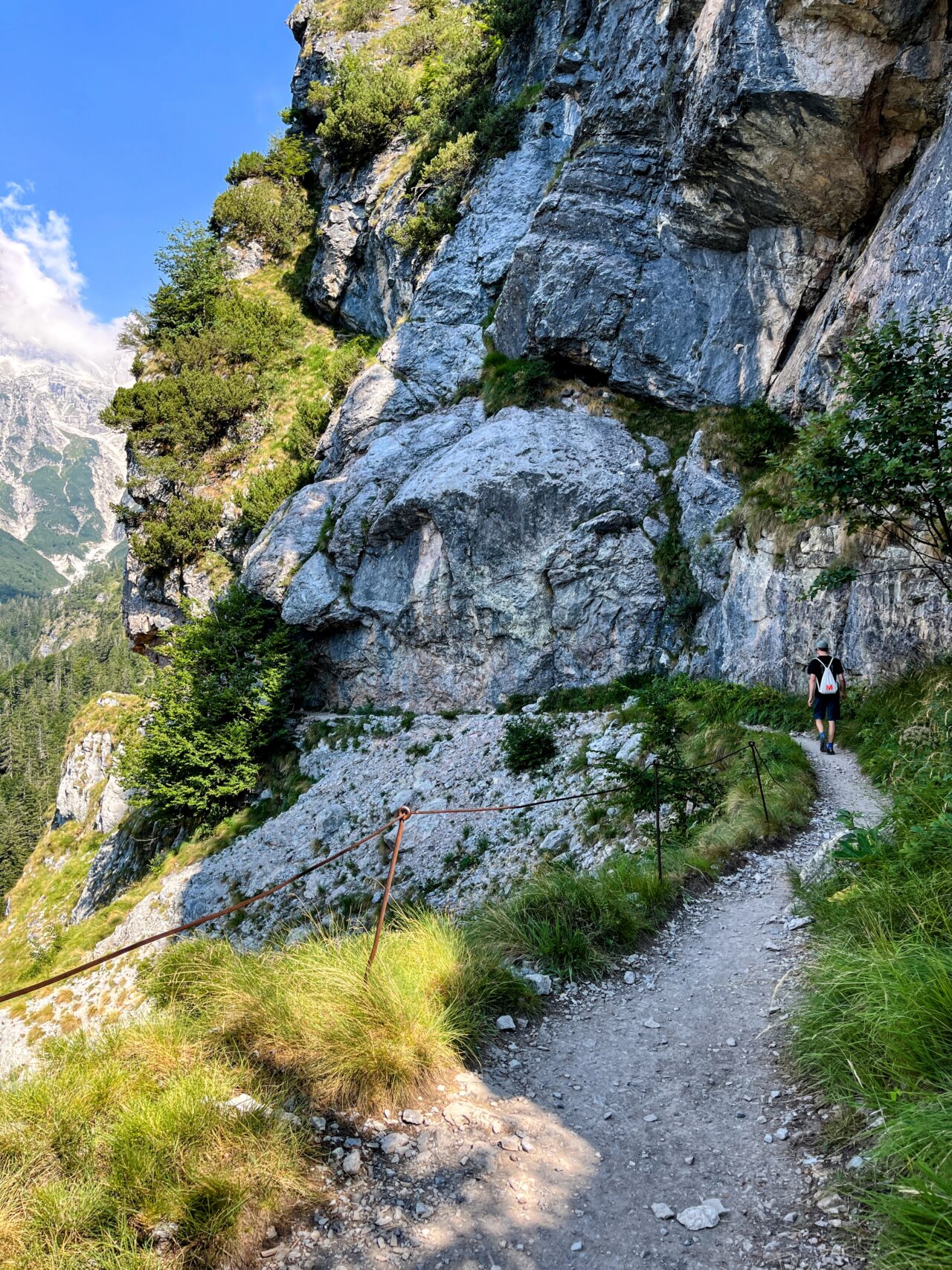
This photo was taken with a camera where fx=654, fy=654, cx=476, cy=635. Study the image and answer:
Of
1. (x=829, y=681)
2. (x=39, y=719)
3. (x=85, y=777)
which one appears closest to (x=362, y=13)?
(x=85, y=777)

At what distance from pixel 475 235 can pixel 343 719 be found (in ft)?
A: 66.9

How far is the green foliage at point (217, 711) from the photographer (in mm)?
22734

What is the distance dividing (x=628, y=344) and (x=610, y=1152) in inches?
870

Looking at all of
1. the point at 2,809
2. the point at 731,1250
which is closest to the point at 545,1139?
the point at 731,1250

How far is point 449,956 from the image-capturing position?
195 inches

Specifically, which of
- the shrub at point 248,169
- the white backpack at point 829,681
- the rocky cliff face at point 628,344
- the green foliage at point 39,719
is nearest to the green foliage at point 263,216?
the shrub at point 248,169

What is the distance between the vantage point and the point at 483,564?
20953 mm

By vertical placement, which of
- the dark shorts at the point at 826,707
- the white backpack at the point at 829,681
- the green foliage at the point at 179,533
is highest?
the green foliage at the point at 179,533

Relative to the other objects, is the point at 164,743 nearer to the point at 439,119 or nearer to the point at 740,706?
the point at 740,706

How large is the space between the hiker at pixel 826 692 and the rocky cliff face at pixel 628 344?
111 centimetres

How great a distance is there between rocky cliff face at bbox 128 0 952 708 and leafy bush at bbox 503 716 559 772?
338 centimetres

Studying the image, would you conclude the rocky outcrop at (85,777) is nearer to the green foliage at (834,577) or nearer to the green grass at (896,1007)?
the green foliage at (834,577)

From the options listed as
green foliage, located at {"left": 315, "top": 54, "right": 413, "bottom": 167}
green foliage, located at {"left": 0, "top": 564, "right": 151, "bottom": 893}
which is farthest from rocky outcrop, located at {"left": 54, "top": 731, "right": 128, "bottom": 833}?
green foliage, located at {"left": 315, "top": 54, "right": 413, "bottom": 167}

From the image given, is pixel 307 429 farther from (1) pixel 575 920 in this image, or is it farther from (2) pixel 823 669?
(1) pixel 575 920
